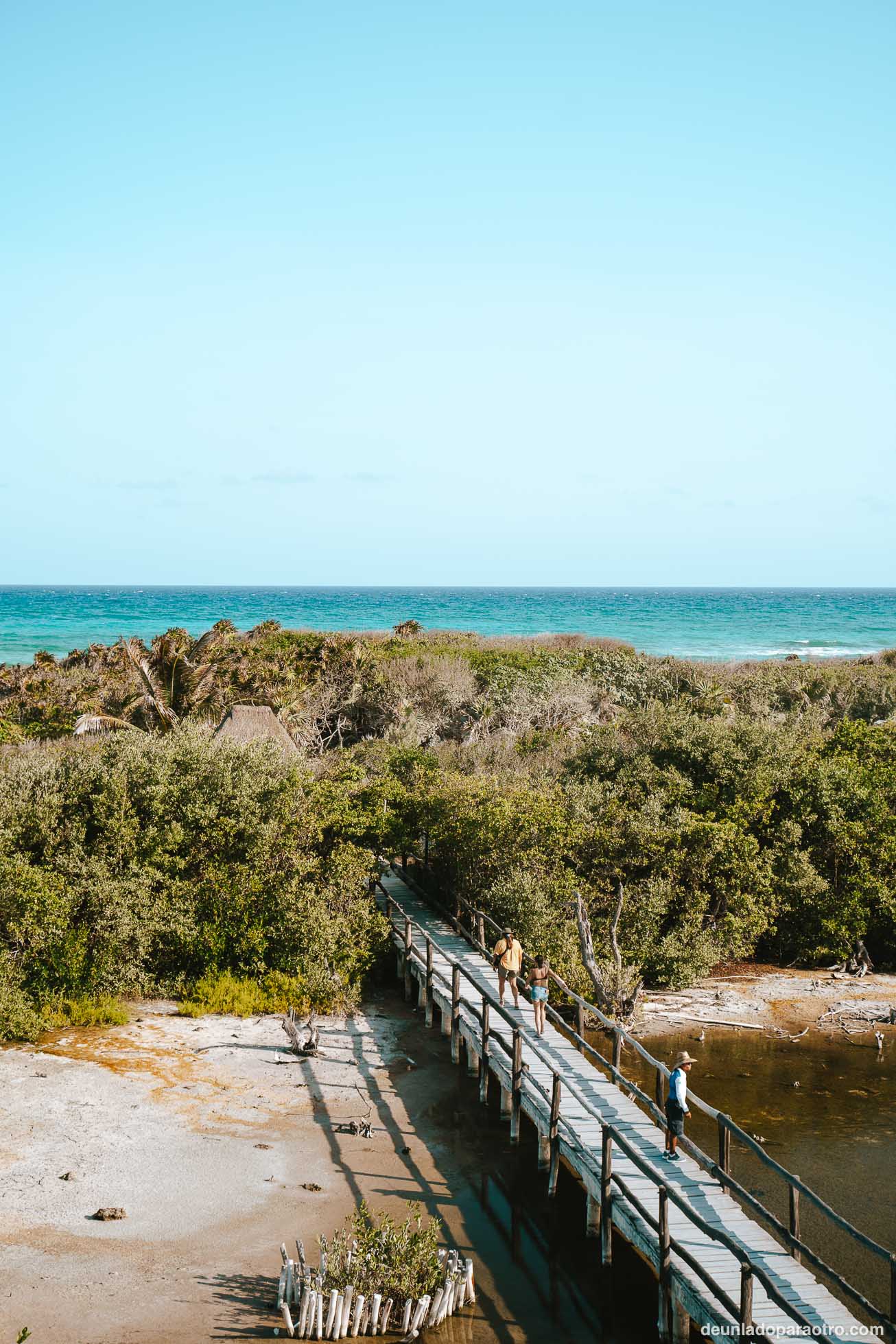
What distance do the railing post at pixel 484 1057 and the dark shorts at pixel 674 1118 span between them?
4417mm

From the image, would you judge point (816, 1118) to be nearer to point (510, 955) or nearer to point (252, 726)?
point (510, 955)

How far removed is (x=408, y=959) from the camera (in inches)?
879

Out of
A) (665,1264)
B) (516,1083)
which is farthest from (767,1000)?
(665,1264)

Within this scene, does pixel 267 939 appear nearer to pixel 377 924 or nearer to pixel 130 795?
pixel 377 924

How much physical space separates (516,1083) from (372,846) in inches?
382

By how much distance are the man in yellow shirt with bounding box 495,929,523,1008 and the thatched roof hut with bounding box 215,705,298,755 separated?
37.8ft

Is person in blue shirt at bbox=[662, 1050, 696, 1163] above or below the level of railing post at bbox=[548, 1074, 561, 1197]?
above

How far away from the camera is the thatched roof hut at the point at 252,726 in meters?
29.7

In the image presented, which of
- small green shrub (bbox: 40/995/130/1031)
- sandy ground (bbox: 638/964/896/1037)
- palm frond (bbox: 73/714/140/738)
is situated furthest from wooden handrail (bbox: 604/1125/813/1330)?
palm frond (bbox: 73/714/140/738)

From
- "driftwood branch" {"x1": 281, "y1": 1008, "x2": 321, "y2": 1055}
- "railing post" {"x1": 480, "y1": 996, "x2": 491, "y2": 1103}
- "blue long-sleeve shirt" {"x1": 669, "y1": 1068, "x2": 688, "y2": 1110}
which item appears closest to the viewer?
"blue long-sleeve shirt" {"x1": 669, "y1": 1068, "x2": 688, "y2": 1110}

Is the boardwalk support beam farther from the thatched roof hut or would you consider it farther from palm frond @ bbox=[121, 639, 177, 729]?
palm frond @ bbox=[121, 639, 177, 729]

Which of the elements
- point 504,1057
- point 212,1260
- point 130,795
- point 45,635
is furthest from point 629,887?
point 45,635

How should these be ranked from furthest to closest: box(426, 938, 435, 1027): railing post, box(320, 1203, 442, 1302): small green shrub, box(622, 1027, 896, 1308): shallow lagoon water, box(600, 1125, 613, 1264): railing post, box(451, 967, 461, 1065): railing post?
box(426, 938, 435, 1027): railing post
box(451, 967, 461, 1065): railing post
box(622, 1027, 896, 1308): shallow lagoon water
box(600, 1125, 613, 1264): railing post
box(320, 1203, 442, 1302): small green shrub

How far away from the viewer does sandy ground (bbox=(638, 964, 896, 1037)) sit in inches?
846
